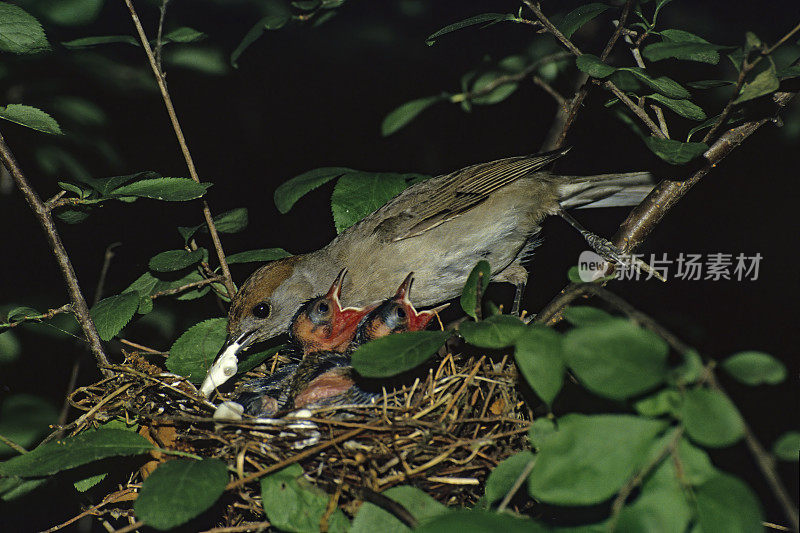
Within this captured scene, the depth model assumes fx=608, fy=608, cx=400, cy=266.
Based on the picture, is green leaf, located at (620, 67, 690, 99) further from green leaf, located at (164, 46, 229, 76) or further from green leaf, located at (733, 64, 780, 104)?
green leaf, located at (164, 46, 229, 76)

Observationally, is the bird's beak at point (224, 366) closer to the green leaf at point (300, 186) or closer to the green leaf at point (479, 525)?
the green leaf at point (300, 186)

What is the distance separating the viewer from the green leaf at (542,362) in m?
1.49

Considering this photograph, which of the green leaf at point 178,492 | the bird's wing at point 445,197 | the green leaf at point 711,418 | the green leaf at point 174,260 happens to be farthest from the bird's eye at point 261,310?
the green leaf at point 711,418

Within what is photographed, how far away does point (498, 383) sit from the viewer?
283 centimetres

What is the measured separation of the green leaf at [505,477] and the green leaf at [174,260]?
211 cm

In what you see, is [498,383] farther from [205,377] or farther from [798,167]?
[798,167]

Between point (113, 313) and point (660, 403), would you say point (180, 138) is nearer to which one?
point (113, 313)

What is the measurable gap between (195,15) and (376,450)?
3.81 m

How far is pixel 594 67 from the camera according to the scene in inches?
96.7

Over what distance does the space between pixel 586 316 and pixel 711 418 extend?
0.36m

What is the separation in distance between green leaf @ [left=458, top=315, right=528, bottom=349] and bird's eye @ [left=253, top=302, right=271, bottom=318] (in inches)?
88.8

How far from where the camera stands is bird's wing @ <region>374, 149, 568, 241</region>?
4.57m

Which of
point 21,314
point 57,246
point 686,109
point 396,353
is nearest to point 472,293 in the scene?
point 396,353

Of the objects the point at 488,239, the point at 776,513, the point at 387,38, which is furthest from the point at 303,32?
the point at 776,513
